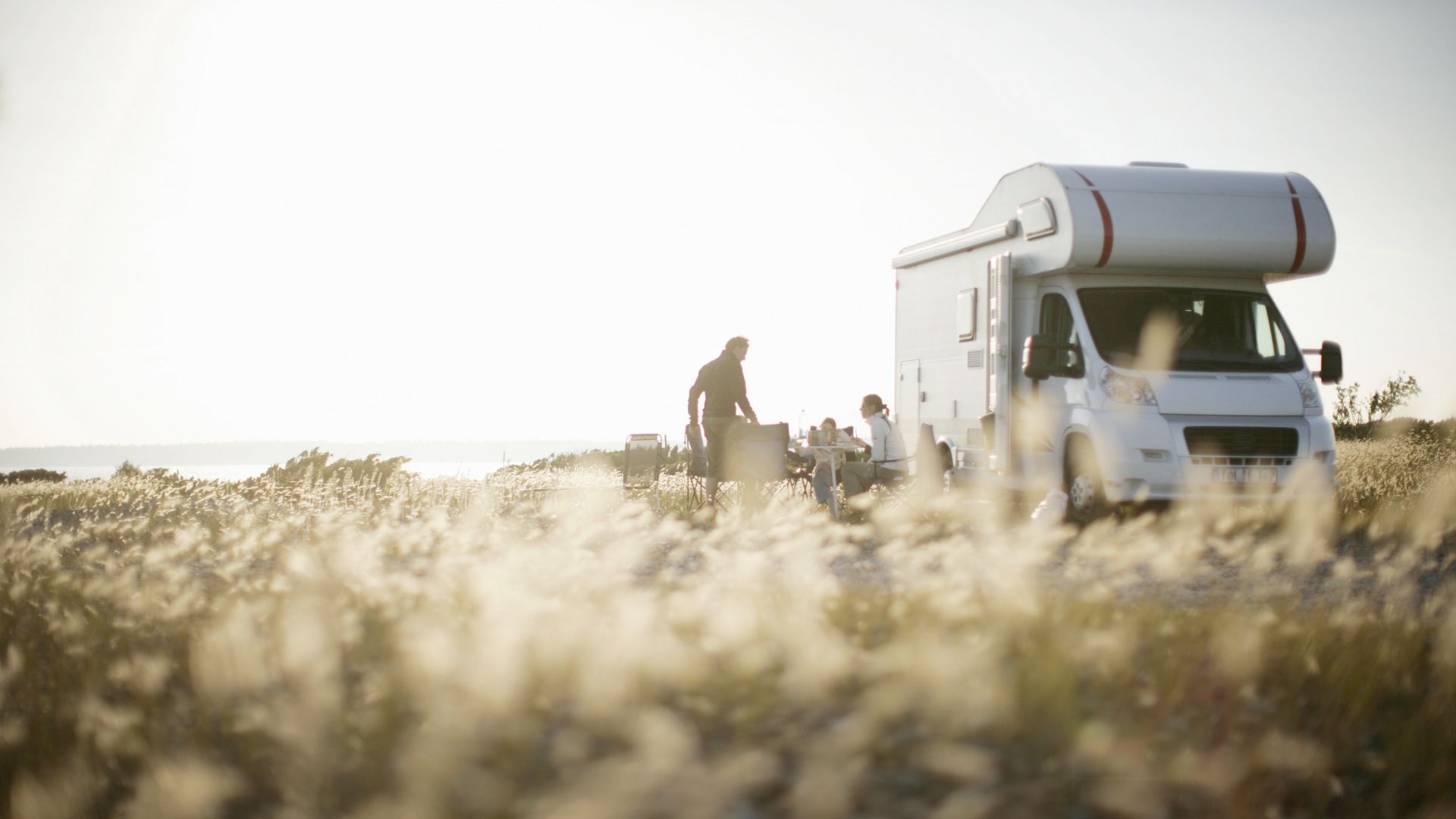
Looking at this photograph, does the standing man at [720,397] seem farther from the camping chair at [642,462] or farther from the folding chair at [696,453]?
the camping chair at [642,462]

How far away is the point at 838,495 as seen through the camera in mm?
14930

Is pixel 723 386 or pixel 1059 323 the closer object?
pixel 1059 323

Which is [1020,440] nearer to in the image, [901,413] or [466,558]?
[901,413]

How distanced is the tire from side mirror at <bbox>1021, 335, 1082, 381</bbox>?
0.68m

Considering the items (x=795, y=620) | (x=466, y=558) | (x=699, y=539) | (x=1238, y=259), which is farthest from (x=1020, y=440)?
(x=795, y=620)

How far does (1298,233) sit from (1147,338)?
5.75ft

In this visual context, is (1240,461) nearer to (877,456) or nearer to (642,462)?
(877,456)

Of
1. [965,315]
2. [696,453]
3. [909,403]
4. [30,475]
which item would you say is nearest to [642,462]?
[696,453]

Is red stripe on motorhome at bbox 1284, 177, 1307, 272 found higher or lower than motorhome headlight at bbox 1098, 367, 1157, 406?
higher

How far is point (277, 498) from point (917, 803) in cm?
1203

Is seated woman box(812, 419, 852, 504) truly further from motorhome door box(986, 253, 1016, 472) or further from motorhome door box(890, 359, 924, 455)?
motorhome door box(986, 253, 1016, 472)

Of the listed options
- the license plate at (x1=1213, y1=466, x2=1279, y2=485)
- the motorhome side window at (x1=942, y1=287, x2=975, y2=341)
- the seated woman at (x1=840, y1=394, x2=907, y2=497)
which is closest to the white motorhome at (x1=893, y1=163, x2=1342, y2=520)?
the license plate at (x1=1213, y1=466, x2=1279, y2=485)

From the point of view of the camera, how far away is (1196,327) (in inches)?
461

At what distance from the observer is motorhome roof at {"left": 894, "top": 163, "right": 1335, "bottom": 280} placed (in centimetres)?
1133
